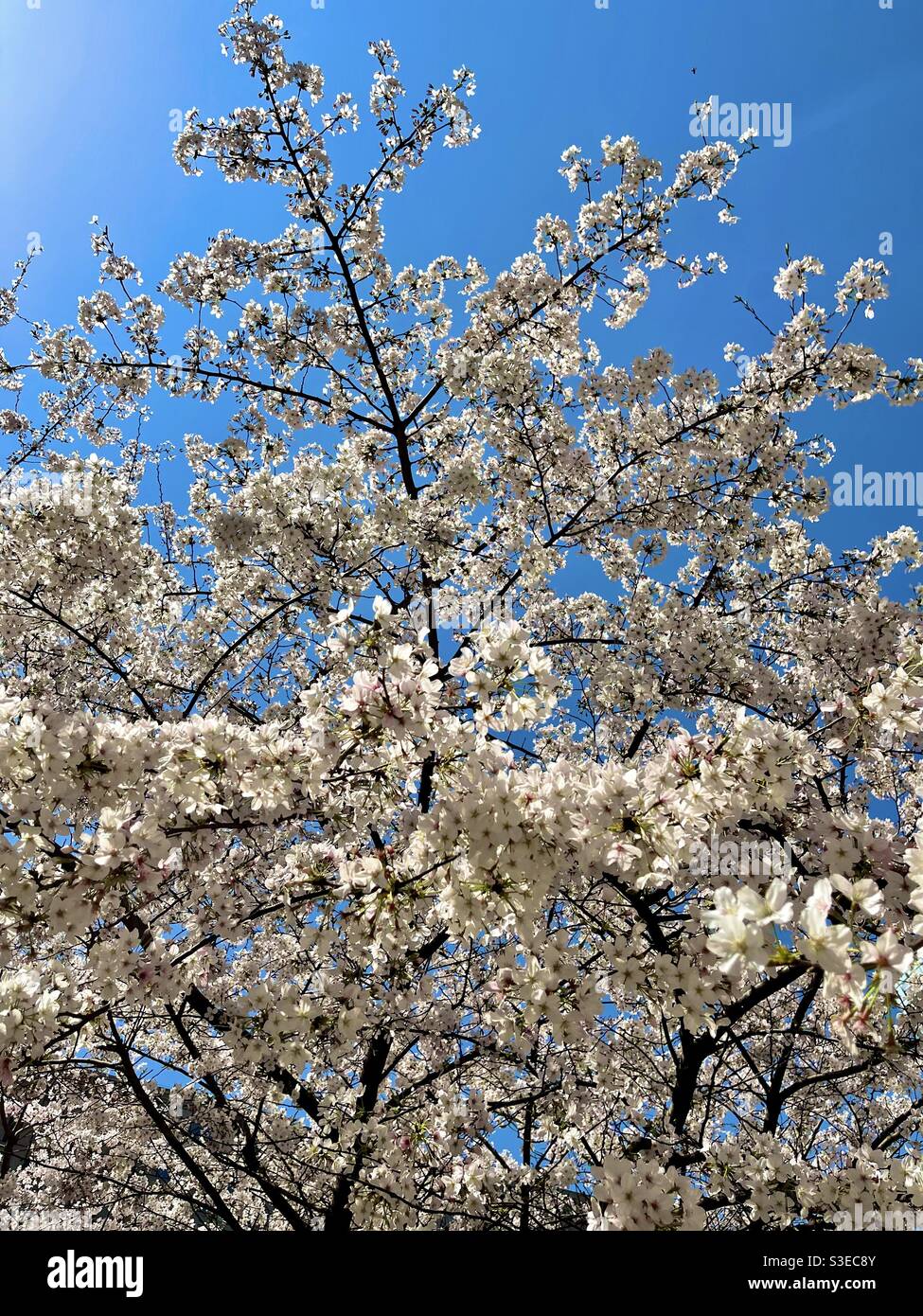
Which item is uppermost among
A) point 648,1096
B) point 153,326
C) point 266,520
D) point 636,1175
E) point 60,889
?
point 153,326

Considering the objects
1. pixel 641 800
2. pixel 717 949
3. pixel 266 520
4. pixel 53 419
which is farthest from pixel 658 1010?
pixel 53 419

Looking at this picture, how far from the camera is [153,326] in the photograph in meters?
7.13

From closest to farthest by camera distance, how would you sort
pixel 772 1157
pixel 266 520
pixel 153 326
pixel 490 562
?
pixel 772 1157 < pixel 266 520 < pixel 153 326 < pixel 490 562

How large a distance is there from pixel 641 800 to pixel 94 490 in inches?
196

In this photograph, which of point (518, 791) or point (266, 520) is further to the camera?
point (266, 520)

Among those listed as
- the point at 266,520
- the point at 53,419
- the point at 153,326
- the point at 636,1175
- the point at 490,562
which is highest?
the point at 153,326

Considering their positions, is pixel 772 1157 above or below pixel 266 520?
below

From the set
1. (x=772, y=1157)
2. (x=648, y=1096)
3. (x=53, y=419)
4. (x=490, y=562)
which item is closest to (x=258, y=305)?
(x=53, y=419)

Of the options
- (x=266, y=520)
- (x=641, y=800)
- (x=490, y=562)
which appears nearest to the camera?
(x=641, y=800)

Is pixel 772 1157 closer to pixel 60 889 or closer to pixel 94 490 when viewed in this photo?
pixel 60 889
